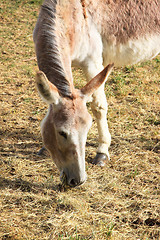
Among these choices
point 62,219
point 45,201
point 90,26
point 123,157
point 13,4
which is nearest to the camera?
point 62,219

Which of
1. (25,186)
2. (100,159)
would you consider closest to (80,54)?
(100,159)

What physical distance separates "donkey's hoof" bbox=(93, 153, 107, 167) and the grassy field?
85 millimetres

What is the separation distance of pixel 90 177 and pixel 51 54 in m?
1.52

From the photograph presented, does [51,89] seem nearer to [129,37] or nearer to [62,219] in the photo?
[62,219]

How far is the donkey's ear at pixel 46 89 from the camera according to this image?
2348 mm

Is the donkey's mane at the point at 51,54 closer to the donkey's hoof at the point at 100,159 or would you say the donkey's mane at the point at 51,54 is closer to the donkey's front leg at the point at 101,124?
the donkey's front leg at the point at 101,124

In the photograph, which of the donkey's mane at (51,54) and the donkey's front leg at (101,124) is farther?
the donkey's front leg at (101,124)

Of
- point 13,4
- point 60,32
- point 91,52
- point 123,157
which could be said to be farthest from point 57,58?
point 13,4

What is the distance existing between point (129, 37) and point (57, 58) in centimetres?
156

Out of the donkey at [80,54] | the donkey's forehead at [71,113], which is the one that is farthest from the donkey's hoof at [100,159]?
the donkey's forehead at [71,113]

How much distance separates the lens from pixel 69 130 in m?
2.55

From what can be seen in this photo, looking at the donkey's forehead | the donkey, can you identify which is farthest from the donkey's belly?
the donkey's forehead

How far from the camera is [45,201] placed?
296 cm

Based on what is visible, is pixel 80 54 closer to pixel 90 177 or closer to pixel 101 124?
pixel 101 124
